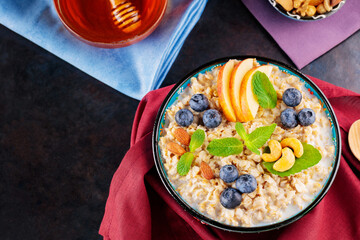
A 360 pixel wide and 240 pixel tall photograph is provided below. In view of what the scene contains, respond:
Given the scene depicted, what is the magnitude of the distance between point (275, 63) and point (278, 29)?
1.05 ft

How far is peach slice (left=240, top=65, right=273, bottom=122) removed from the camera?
1.06 m

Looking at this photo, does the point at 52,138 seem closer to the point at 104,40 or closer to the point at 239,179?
the point at 104,40

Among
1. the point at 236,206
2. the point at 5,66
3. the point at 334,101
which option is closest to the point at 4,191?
the point at 5,66

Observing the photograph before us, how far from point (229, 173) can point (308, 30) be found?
68 centimetres

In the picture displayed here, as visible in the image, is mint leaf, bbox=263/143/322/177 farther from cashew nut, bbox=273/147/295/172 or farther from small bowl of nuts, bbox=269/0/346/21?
small bowl of nuts, bbox=269/0/346/21

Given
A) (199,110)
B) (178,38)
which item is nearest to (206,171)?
(199,110)

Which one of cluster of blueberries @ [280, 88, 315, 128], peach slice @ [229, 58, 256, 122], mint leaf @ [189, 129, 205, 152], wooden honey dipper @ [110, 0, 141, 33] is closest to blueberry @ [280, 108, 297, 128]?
cluster of blueberries @ [280, 88, 315, 128]

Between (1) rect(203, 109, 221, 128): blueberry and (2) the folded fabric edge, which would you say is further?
(2) the folded fabric edge

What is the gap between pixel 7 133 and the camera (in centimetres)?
144

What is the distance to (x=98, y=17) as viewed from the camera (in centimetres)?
124

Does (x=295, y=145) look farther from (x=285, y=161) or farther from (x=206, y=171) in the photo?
(x=206, y=171)

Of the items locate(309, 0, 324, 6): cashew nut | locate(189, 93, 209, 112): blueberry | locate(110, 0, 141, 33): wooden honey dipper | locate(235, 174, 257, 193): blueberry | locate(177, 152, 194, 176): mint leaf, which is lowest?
locate(235, 174, 257, 193): blueberry

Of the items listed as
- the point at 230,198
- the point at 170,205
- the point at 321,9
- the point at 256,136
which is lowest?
the point at 170,205

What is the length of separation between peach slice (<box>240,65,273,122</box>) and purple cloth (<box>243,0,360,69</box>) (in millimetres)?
389
